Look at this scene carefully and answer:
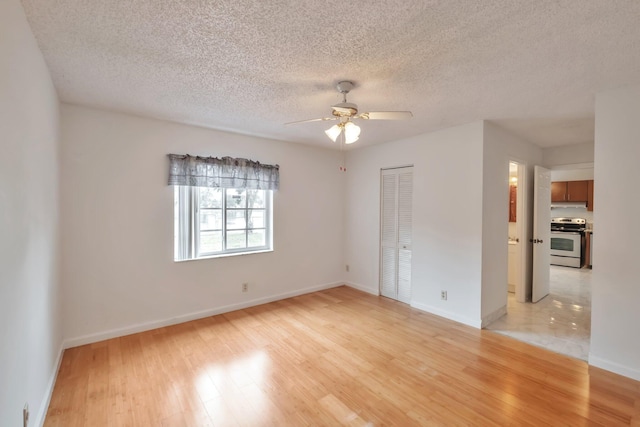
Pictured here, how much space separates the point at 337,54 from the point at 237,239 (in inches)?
113

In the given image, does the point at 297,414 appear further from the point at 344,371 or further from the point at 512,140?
the point at 512,140

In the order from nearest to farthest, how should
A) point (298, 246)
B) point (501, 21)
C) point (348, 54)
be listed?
point (501, 21) → point (348, 54) → point (298, 246)

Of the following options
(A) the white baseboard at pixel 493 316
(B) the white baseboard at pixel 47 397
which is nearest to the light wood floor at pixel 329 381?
(B) the white baseboard at pixel 47 397

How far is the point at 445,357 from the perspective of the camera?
2635 mm

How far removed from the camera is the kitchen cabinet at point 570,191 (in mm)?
6598

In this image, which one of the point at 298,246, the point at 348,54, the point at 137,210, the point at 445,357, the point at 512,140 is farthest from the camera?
the point at 298,246

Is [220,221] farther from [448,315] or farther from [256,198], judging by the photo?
[448,315]

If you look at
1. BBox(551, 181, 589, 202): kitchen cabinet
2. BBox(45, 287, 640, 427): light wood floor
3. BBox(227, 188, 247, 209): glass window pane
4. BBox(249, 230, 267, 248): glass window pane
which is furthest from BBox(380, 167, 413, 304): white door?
BBox(551, 181, 589, 202): kitchen cabinet

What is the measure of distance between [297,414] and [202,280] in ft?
7.25

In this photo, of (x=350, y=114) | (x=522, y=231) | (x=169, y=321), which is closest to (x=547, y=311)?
(x=522, y=231)

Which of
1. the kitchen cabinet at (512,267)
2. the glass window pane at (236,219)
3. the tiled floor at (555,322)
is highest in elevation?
the glass window pane at (236,219)

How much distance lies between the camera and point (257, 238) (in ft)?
13.7

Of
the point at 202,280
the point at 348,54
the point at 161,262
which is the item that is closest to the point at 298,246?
the point at 202,280

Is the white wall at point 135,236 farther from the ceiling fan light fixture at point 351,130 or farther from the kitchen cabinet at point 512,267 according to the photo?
the kitchen cabinet at point 512,267
